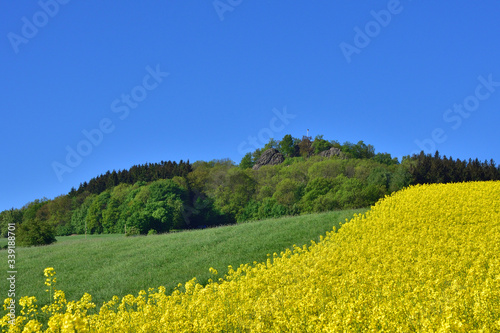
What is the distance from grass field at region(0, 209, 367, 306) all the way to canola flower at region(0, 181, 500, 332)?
13.3 feet

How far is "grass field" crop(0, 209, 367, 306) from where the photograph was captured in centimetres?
1759

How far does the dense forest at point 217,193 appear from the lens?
47312 millimetres

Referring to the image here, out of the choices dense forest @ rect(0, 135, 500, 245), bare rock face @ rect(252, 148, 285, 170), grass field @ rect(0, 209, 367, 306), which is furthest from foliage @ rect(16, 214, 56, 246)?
bare rock face @ rect(252, 148, 285, 170)

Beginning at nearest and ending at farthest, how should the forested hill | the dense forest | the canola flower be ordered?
the canola flower
the dense forest
the forested hill

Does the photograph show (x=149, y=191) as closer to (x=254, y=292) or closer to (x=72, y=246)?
(x=72, y=246)

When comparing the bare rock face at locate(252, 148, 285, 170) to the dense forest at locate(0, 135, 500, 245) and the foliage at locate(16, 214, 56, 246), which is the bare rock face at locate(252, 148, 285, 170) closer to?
the dense forest at locate(0, 135, 500, 245)

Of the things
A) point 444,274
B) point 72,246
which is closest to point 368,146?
point 72,246

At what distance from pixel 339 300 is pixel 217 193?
5871 centimetres

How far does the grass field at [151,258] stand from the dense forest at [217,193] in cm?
1336

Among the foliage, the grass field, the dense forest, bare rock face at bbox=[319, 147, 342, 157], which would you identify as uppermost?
bare rock face at bbox=[319, 147, 342, 157]

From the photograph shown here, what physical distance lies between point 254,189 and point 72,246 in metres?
38.8

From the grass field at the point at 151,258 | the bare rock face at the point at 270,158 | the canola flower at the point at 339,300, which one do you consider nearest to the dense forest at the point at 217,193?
the bare rock face at the point at 270,158

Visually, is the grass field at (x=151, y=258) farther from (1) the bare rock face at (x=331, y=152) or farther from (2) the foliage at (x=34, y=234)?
(1) the bare rock face at (x=331, y=152)

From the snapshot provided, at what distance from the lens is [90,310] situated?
14344mm
